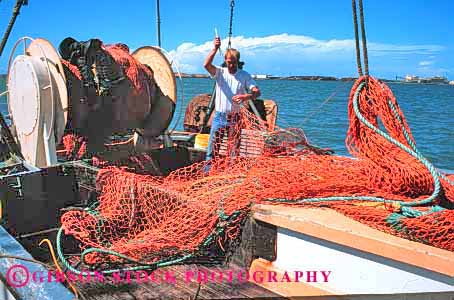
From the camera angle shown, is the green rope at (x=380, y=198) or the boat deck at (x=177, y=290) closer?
the green rope at (x=380, y=198)

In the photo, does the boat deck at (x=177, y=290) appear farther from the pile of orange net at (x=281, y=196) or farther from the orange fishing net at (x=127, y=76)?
the orange fishing net at (x=127, y=76)

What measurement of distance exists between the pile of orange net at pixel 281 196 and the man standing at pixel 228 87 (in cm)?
132

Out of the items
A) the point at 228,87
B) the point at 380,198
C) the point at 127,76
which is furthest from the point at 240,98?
the point at 380,198

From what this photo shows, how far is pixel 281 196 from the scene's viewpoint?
3.73 m

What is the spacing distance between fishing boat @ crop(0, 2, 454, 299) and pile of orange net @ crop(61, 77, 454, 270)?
0.01 m

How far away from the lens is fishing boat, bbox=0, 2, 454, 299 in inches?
113

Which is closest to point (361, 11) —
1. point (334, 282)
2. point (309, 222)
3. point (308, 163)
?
point (308, 163)

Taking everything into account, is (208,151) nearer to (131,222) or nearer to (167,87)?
(167,87)

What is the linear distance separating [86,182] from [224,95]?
2207mm

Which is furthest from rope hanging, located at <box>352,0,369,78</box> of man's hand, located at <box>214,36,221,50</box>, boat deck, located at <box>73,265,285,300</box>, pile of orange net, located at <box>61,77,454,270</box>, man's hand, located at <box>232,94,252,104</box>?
man's hand, located at <box>214,36,221,50</box>

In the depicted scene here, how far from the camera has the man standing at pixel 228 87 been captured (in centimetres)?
601

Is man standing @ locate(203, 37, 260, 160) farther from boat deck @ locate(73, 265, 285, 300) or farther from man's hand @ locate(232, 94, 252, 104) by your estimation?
boat deck @ locate(73, 265, 285, 300)

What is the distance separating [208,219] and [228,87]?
2762 millimetres

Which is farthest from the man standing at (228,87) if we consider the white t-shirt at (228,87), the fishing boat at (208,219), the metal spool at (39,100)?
the metal spool at (39,100)
